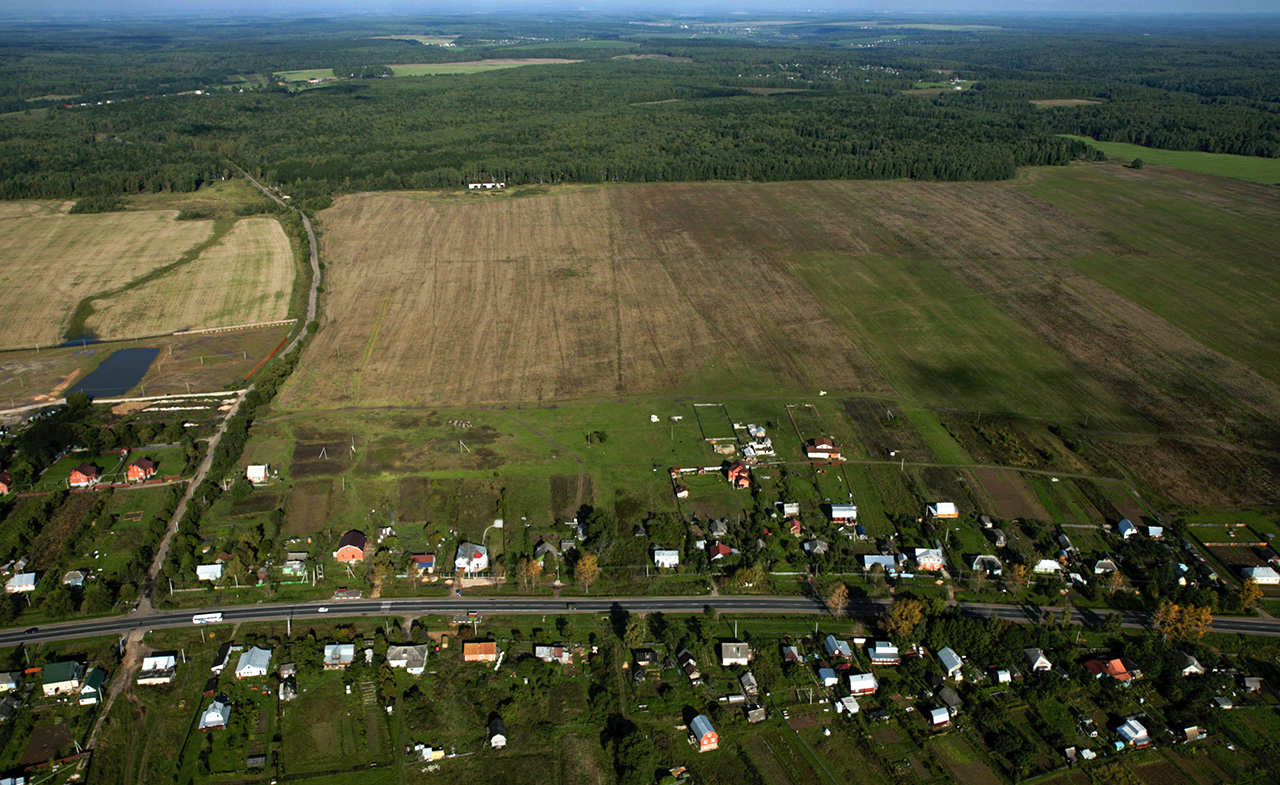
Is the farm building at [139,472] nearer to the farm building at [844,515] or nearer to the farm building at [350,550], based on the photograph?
the farm building at [350,550]

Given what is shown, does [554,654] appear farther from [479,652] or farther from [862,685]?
[862,685]

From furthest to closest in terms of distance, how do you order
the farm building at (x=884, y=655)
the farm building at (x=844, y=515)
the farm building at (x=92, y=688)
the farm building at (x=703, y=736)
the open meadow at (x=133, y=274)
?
the open meadow at (x=133, y=274)
the farm building at (x=844, y=515)
the farm building at (x=884, y=655)
the farm building at (x=92, y=688)
the farm building at (x=703, y=736)

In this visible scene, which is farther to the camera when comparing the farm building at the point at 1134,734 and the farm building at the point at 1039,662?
the farm building at the point at 1039,662

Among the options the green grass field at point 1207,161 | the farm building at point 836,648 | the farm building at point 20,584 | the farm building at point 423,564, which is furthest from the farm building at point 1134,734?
the green grass field at point 1207,161


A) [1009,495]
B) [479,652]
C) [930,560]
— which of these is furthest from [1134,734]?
[479,652]

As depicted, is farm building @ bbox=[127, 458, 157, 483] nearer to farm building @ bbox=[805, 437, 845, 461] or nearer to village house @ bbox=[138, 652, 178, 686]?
village house @ bbox=[138, 652, 178, 686]

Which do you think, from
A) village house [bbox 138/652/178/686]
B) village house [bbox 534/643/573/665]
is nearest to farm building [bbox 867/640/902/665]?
village house [bbox 534/643/573/665]
